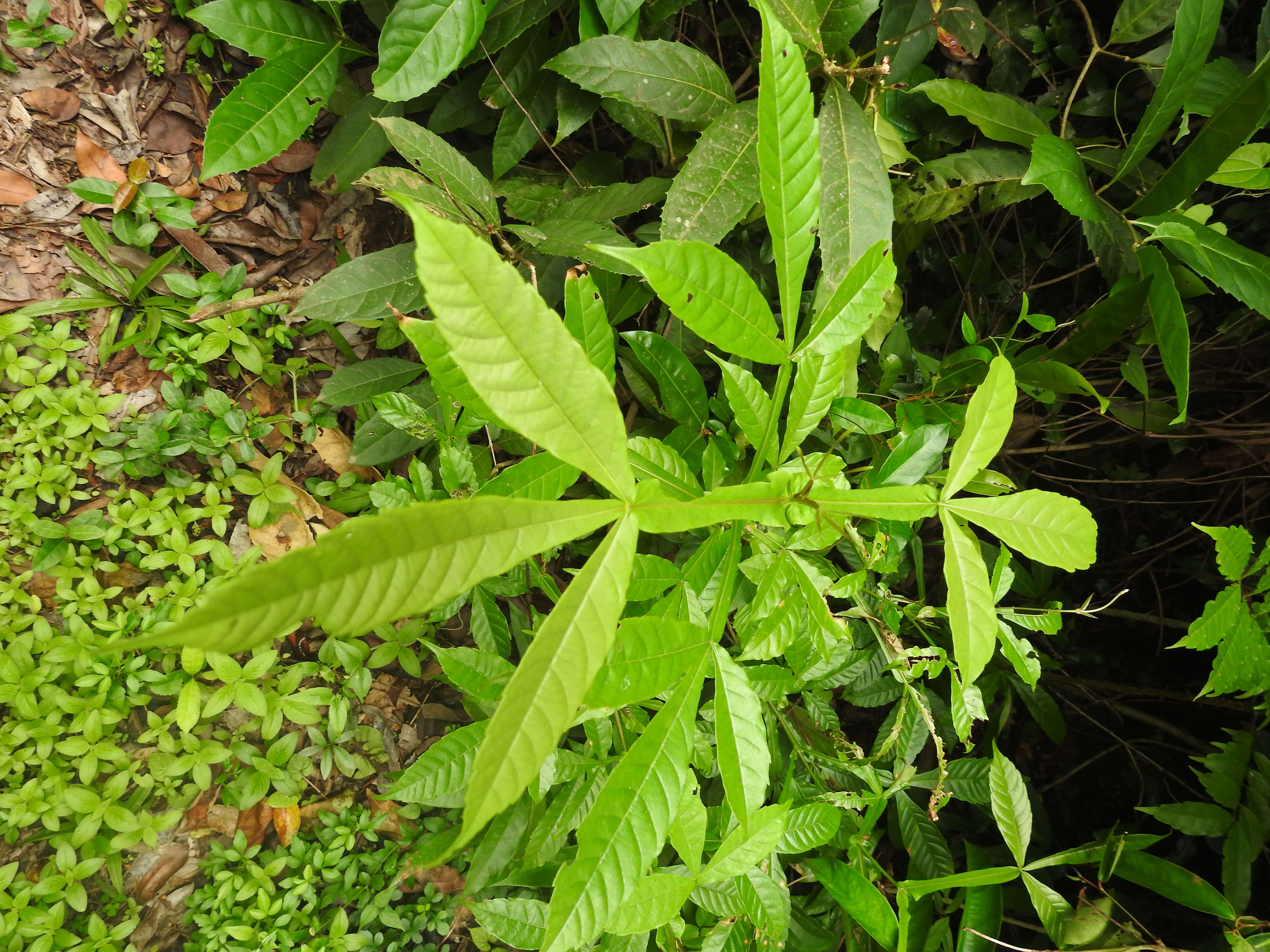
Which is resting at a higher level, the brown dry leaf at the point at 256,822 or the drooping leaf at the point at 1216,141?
the drooping leaf at the point at 1216,141

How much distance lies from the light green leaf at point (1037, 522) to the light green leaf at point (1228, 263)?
0.68 metres

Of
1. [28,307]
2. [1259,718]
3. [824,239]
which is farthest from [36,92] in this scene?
[1259,718]

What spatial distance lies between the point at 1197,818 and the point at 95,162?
9.55 feet

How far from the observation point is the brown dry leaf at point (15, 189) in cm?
148

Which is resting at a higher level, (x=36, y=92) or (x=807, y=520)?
(x=36, y=92)

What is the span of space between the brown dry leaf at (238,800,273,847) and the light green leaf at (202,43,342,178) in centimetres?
150

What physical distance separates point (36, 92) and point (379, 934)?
7.21ft

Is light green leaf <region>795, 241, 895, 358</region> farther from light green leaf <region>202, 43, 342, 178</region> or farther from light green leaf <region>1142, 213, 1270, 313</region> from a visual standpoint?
light green leaf <region>202, 43, 342, 178</region>

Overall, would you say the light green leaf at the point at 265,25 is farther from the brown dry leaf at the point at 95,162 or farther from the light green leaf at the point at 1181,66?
the light green leaf at the point at 1181,66

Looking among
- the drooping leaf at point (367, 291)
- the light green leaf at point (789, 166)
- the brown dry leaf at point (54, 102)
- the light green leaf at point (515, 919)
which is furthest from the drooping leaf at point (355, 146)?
the light green leaf at point (515, 919)

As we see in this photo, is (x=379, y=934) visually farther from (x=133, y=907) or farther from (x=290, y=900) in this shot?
(x=133, y=907)

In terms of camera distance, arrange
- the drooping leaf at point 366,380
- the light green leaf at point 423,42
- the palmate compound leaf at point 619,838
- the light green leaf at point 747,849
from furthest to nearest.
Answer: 1. the drooping leaf at point 366,380
2. the light green leaf at point 423,42
3. the light green leaf at point 747,849
4. the palmate compound leaf at point 619,838

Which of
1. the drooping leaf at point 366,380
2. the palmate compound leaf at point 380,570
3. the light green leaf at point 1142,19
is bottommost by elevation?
the drooping leaf at point 366,380

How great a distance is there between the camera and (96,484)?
5.12 feet
